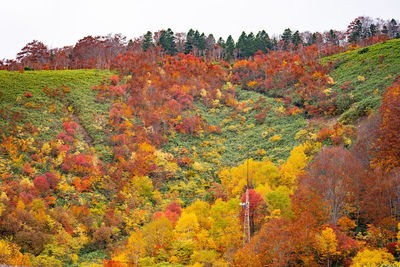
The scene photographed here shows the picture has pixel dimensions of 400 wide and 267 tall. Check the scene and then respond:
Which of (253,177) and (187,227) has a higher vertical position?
→ (253,177)

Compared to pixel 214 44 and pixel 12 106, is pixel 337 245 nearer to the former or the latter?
pixel 12 106

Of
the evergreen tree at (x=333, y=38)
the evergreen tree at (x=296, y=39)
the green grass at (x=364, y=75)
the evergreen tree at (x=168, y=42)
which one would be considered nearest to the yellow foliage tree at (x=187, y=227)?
the green grass at (x=364, y=75)

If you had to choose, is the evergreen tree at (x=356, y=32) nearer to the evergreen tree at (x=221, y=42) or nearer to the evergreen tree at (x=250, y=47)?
the evergreen tree at (x=250, y=47)

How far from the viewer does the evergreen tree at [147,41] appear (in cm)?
11242

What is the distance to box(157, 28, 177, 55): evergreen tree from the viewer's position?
116 meters

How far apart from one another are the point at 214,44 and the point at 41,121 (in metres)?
78.1

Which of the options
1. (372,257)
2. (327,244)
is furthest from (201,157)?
(372,257)

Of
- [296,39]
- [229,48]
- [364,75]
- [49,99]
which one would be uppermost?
[296,39]

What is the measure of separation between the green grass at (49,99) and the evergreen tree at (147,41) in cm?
3370

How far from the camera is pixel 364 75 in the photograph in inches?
2913

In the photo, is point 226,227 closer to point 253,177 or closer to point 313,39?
point 253,177

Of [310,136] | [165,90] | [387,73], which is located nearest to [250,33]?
[165,90]

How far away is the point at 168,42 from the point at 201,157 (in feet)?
202

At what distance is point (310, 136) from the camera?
61.0 metres
